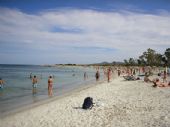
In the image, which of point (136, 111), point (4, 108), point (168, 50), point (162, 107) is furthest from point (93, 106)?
point (168, 50)

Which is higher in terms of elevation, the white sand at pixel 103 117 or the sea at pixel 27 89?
the white sand at pixel 103 117

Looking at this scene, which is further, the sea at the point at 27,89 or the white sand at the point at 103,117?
the sea at the point at 27,89

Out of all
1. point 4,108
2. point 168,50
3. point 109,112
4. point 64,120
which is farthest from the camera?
point 168,50

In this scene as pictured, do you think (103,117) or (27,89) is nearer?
(103,117)

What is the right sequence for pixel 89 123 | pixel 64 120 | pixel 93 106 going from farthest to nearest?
pixel 93 106, pixel 64 120, pixel 89 123

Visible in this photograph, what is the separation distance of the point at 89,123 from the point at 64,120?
134cm

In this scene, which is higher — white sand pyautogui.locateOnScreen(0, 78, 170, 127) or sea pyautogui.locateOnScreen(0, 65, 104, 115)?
white sand pyautogui.locateOnScreen(0, 78, 170, 127)

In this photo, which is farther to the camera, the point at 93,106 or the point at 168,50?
the point at 168,50

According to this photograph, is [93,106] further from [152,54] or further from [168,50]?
[168,50]

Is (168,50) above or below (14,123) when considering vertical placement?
above

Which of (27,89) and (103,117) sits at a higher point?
(103,117)

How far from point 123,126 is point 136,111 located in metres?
2.44

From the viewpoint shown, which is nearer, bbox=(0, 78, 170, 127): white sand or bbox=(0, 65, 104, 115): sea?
bbox=(0, 78, 170, 127): white sand

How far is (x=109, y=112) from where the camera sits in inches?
467
